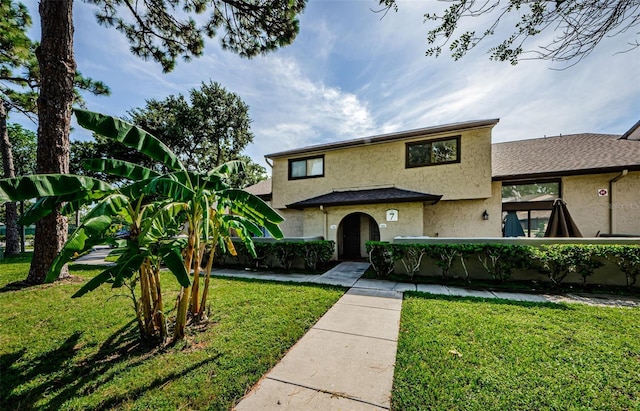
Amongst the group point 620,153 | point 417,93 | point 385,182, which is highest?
point 417,93

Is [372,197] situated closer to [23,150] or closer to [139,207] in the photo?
[139,207]

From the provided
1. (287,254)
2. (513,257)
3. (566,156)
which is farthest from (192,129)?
(566,156)

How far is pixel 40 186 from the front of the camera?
2664 millimetres

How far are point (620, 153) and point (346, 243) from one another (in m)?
13.4

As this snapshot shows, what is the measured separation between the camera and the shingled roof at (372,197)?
10.3 m

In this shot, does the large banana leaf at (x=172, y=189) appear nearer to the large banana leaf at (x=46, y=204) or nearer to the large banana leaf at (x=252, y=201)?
the large banana leaf at (x=252, y=201)

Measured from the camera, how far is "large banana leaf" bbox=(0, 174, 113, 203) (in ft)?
8.45

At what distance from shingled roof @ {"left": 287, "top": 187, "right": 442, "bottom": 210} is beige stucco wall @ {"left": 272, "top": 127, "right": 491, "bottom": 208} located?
0.47m

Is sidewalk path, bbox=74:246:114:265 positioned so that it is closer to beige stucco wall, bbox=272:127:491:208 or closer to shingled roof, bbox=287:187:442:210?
beige stucco wall, bbox=272:127:491:208

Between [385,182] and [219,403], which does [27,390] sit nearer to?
[219,403]

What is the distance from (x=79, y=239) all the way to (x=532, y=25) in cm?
692

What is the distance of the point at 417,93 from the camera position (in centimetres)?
927

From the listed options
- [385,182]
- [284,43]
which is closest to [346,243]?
[385,182]

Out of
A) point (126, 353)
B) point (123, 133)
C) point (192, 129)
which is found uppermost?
point (192, 129)
